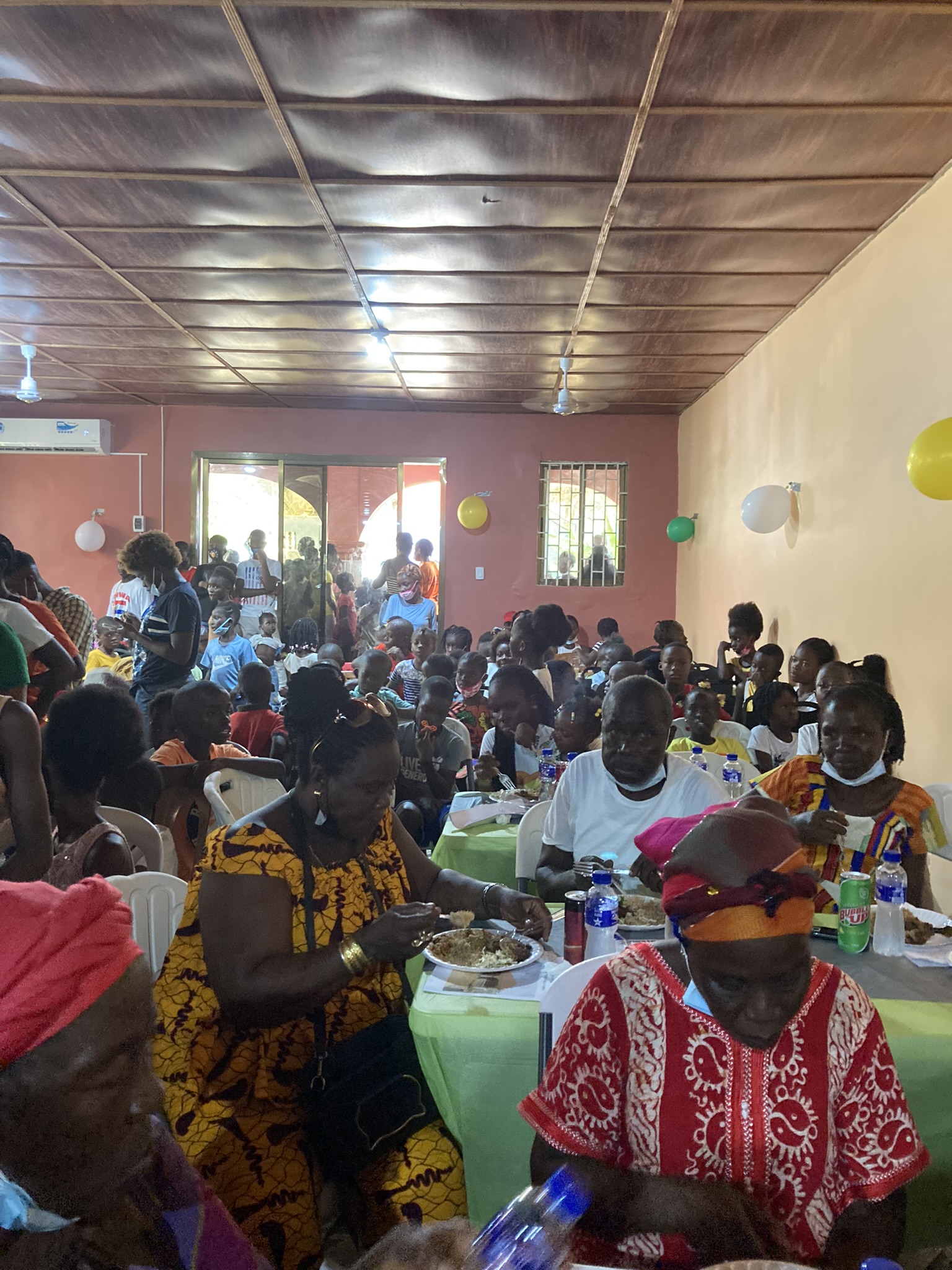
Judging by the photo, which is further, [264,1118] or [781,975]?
[264,1118]

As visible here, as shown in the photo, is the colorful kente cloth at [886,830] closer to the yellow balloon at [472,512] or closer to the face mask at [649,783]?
the face mask at [649,783]

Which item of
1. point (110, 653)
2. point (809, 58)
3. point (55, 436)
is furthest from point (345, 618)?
point (809, 58)

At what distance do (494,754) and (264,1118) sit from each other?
295 centimetres

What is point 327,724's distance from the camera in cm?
226

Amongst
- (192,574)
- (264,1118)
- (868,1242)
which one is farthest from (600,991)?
(192,574)

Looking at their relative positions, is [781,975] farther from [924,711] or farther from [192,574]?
[192,574]

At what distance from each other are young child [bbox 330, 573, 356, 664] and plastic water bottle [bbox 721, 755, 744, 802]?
28.6 feet

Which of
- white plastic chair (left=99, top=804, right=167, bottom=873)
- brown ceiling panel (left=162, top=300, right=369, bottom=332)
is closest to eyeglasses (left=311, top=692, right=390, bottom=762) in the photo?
white plastic chair (left=99, top=804, right=167, bottom=873)

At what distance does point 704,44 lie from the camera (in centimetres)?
387

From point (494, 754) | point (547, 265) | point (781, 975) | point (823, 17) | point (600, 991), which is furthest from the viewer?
point (547, 265)

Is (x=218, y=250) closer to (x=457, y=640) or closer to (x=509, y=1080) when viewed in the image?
(x=457, y=640)

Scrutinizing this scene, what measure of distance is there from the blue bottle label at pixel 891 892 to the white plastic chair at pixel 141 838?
86.2 inches

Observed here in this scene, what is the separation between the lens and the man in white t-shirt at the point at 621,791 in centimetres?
300

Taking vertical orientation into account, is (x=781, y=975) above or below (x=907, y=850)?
above
